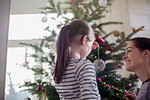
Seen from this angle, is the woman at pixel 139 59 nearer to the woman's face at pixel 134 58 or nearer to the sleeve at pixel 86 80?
the woman's face at pixel 134 58

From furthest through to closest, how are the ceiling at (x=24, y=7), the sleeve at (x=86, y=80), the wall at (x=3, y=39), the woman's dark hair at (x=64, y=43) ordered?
the ceiling at (x=24, y=7) → the woman's dark hair at (x=64, y=43) → the sleeve at (x=86, y=80) → the wall at (x=3, y=39)

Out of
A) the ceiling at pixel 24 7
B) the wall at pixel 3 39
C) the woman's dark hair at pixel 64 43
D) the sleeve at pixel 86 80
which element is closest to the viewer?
the wall at pixel 3 39

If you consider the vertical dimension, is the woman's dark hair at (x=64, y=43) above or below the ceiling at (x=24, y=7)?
below

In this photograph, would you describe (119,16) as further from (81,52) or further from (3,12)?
(3,12)

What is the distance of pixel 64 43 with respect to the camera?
0.91 m

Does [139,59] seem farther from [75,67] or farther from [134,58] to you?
[75,67]

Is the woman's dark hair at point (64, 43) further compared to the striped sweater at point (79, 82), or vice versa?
the woman's dark hair at point (64, 43)

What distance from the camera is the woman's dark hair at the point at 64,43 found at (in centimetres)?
85

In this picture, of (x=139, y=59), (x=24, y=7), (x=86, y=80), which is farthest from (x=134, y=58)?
(x=24, y=7)

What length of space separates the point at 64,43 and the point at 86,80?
26cm

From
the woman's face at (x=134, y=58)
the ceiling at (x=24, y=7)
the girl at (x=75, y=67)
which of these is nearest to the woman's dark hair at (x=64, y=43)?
the girl at (x=75, y=67)

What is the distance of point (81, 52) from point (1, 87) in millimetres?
510

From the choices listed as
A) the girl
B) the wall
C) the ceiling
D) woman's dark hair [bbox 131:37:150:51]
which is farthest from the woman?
the ceiling

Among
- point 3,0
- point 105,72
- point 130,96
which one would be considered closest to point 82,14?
point 105,72
